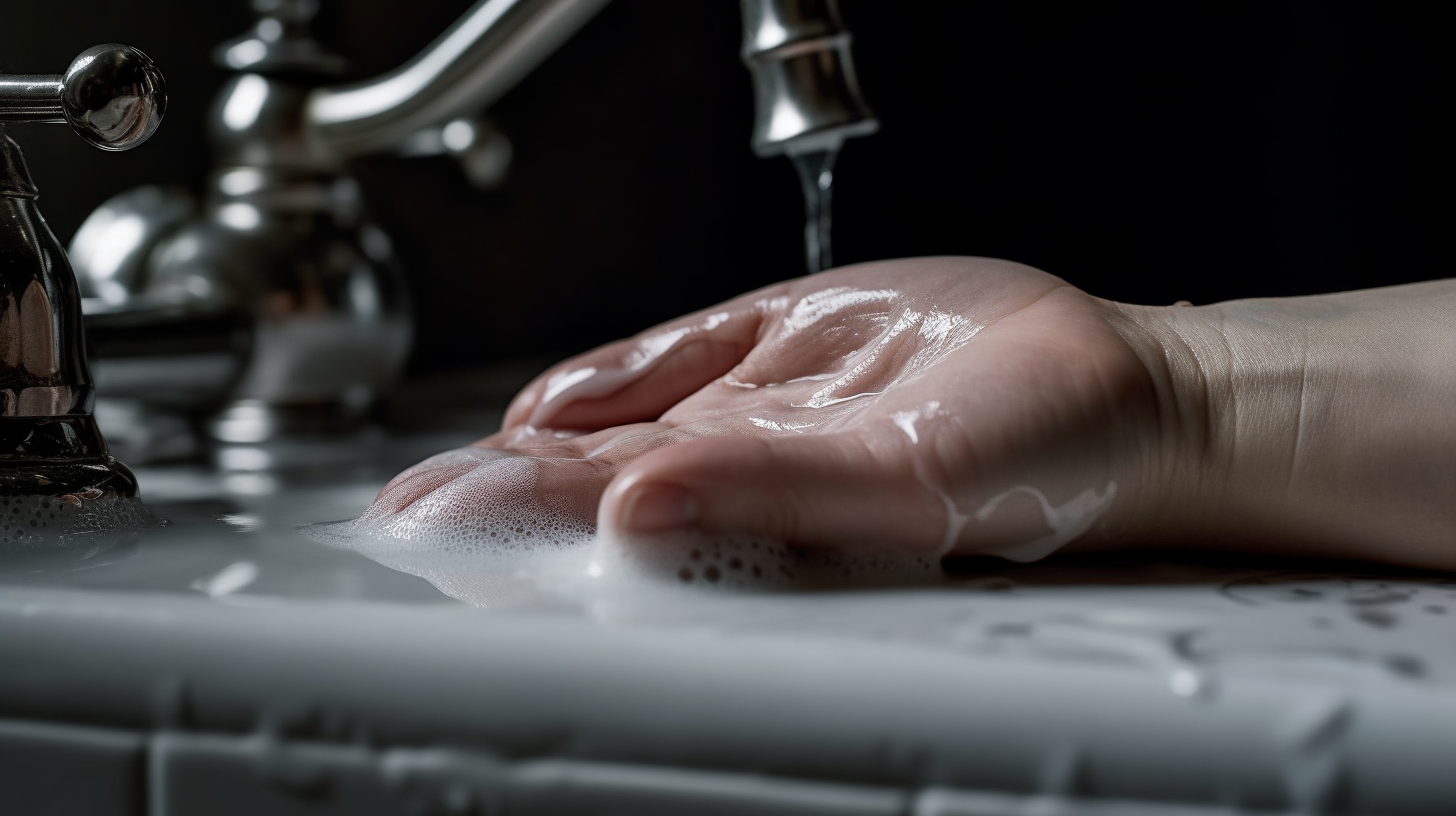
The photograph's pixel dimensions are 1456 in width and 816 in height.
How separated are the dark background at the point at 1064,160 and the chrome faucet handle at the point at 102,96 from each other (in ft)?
3.31

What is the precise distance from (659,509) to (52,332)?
27 cm

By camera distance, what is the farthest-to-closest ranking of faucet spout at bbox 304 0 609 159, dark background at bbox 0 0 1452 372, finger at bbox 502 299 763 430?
dark background at bbox 0 0 1452 372 → faucet spout at bbox 304 0 609 159 → finger at bbox 502 299 763 430

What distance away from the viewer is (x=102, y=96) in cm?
41

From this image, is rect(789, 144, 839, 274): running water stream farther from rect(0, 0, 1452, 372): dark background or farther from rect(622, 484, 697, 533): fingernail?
rect(0, 0, 1452, 372): dark background

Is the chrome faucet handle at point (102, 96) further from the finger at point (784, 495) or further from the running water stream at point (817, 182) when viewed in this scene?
the running water stream at point (817, 182)

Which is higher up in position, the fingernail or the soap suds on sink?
the fingernail

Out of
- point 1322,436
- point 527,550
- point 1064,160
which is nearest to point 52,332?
point 527,550

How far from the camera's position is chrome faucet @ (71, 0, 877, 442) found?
0.77 m

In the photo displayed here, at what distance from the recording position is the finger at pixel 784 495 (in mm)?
344

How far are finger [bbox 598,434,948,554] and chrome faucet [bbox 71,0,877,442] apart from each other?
1.56 ft

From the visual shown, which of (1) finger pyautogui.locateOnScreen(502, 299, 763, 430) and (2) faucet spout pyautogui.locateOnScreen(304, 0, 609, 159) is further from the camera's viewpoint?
(2) faucet spout pyautogui.locateOnScreen(304, 0, 609, 159)

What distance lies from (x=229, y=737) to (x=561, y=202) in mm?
1432

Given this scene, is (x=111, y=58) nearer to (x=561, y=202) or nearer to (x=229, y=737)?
(x=229, y=737)

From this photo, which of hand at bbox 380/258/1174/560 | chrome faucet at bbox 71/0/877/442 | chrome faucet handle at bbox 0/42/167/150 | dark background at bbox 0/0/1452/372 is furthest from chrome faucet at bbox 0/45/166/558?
dark background at bbox 0/0/1452/372
